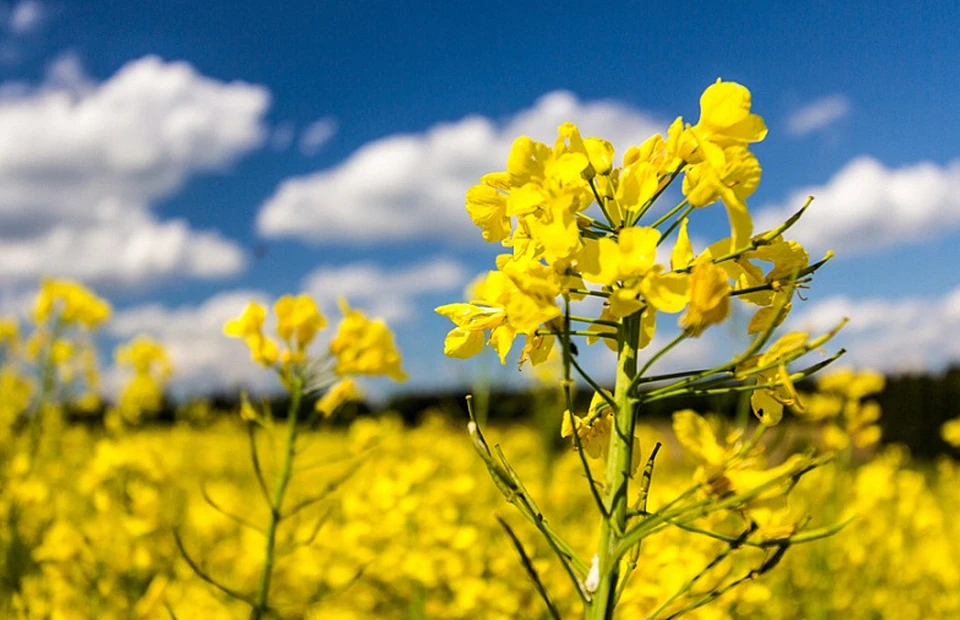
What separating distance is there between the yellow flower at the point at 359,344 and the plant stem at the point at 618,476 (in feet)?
3.63

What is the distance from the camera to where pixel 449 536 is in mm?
2523

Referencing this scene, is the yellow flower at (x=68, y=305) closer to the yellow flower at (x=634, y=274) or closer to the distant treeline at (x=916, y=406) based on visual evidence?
the yellow flower at (x=634, y=274)

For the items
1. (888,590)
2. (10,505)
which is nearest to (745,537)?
(10,505)

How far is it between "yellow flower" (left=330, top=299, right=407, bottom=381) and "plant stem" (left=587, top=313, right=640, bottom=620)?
111 centimetres

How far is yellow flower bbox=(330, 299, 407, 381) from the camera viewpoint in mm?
2068

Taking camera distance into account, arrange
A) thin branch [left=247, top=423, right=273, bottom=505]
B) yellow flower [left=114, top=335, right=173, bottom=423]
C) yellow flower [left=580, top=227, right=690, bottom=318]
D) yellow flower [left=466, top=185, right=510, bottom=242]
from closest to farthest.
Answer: yellow flower [left=580, top=227, right=690, bottom=318] → yellow flower [left=466, top=185, right=510, bottom=242] → thin branch [left=247, top=423, right=273, bottom=505] → yellow flower [left=114, top=335, right=173, bottom=423]

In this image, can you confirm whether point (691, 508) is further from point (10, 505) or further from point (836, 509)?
point (10, 505)

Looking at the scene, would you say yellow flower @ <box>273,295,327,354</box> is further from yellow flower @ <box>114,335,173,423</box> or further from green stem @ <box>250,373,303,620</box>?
yellow flower @ <box>114,335,173,423</box>

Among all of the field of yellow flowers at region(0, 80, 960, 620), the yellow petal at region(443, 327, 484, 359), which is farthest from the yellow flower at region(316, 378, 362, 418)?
the yellow petal at region(443, 327, 484, 359)

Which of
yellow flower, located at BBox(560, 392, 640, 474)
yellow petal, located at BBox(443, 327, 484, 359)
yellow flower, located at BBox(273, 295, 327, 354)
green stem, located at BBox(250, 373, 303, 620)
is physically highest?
yellow flower, located at BBox(273, 295, 327, 354)

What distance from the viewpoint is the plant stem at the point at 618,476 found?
1.04 meters

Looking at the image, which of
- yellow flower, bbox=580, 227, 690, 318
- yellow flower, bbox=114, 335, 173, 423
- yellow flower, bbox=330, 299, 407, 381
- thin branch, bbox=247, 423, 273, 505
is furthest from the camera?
yellow flower, bbox=114, 335, 173, 423

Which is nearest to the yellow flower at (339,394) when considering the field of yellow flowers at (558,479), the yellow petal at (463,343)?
the field of yellow flowers at (558,479)

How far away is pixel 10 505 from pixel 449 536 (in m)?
1.73
